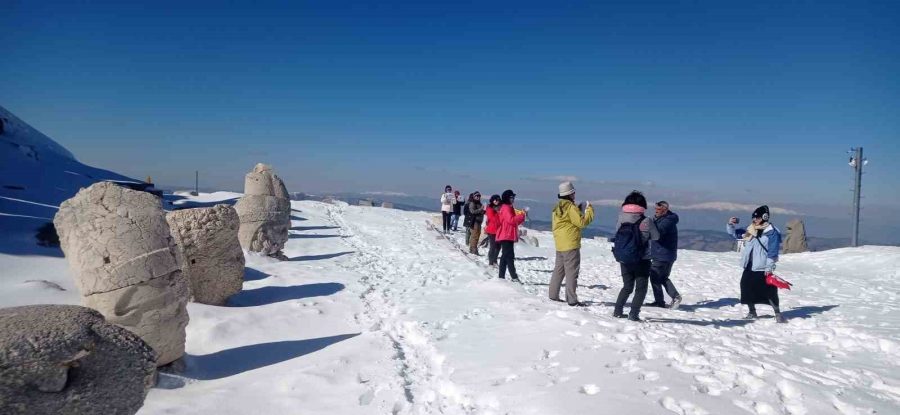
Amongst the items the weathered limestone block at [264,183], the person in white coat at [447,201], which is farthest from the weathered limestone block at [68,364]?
the person in white coat at [447,201]

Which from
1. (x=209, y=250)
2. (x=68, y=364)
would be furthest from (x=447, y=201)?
(x=68, y=364)

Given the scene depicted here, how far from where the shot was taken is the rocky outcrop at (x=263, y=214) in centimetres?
1274

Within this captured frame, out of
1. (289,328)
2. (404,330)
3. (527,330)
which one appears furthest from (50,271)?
(527,330)

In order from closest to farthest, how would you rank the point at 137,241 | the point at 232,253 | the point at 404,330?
the point at 137,241, the point at 404,330, the point at 232,253

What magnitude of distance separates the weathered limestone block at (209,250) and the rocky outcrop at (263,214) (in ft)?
13.7

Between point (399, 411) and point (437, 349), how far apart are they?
1.80m

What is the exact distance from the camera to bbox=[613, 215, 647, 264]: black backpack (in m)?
7.39

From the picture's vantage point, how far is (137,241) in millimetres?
5473

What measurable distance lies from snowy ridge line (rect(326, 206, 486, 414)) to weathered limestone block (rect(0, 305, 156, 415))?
8.02 feet

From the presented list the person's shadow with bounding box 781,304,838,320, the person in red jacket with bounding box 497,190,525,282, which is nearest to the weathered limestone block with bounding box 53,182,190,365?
the person in red jacket with bounding box 497,190,525,282

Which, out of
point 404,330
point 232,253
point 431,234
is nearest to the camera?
point 404,330

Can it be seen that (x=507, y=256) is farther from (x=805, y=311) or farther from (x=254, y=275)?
(x=805, y=311)

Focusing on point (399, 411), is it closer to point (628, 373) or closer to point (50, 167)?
point (628, 373)

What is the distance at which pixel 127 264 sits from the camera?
5340 mm
